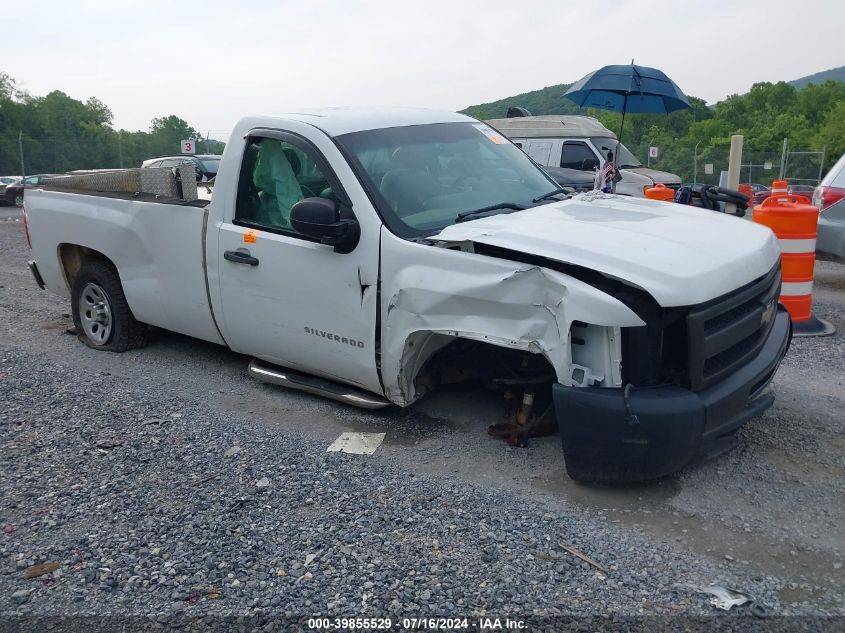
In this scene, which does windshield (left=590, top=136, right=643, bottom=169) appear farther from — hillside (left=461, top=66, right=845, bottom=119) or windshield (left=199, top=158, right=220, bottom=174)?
hillside (left=461, top=66, right=845, bottom=119)

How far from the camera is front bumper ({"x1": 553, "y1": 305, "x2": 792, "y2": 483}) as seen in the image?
3359 mm

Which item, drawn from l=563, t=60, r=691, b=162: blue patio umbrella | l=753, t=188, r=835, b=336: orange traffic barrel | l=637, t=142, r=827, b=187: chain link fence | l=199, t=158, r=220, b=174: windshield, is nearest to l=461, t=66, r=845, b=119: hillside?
l=637, t=142, r=827, b=187: chain link fence

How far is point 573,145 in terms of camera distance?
1600 centimetres

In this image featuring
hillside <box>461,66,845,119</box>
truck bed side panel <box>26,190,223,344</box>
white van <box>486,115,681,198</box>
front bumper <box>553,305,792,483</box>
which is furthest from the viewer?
hillside <box>461,66,845,119</box>

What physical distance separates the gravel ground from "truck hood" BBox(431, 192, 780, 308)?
1.01 metres

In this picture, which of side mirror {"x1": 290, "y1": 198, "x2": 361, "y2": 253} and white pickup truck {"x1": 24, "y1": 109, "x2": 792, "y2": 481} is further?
side mirror {"x1": 290, "y1": 198, "x2": 361, "y2": 253}

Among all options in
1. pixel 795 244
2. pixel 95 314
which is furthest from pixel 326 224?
pixel 795 244

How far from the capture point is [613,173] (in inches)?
231

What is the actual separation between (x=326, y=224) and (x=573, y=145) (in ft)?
41.8

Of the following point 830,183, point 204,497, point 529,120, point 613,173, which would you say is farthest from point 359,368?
point 529,120

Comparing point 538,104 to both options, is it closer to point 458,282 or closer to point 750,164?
point 750,164

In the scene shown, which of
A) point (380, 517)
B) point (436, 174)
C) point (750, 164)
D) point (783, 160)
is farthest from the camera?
point (750, 164)

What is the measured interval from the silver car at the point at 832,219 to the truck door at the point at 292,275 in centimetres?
586

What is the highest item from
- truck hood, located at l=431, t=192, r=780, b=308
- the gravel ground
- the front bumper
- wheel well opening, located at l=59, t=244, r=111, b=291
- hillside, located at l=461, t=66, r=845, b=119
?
hillside, located at l=461, t=66, r=845, b=119
